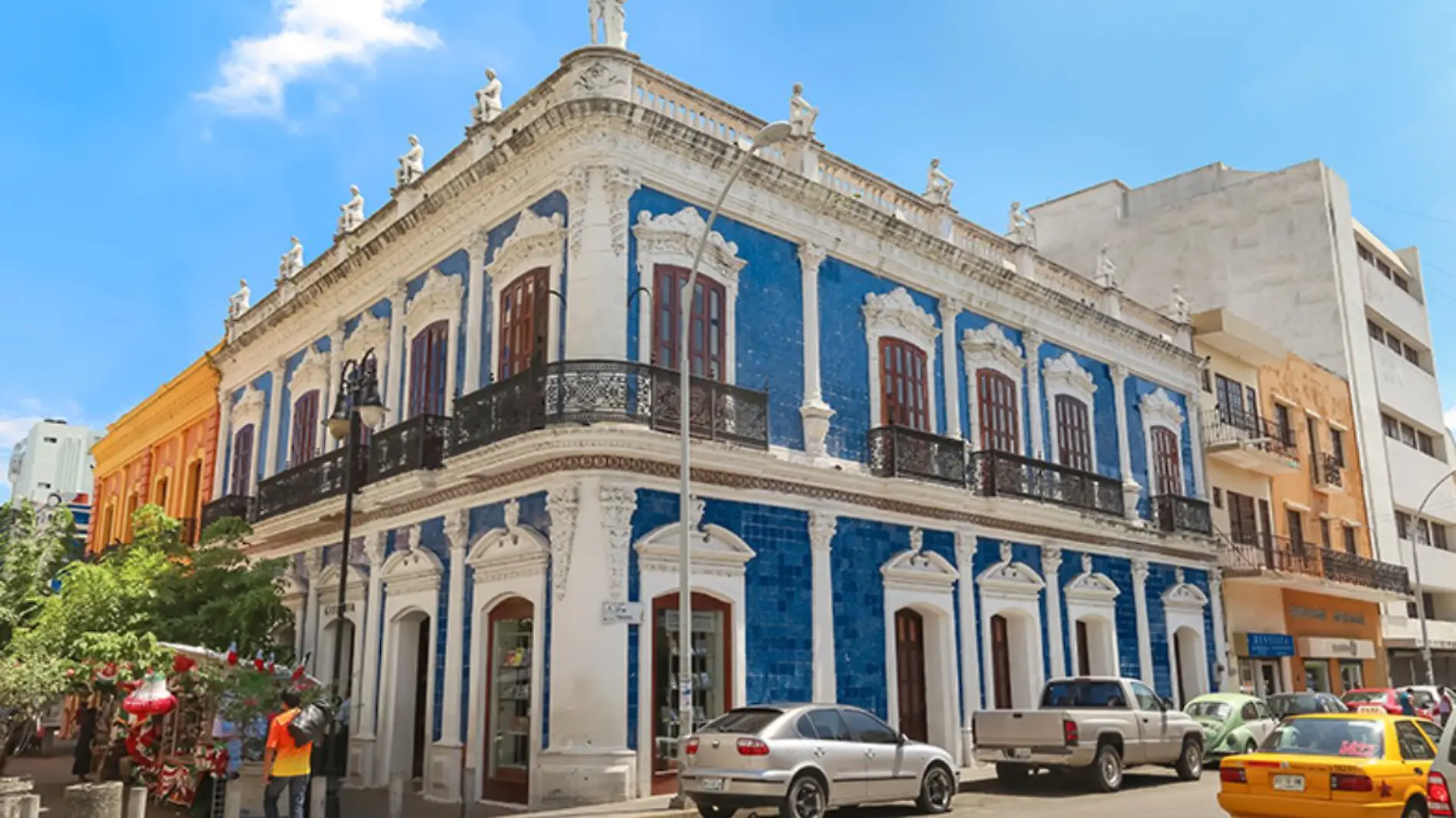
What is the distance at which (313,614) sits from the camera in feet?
66.8

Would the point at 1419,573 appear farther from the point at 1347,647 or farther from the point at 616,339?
the point at 616,339

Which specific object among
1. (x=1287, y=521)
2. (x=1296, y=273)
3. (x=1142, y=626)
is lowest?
(x=1142, y=626)

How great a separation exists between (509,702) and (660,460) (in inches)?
155

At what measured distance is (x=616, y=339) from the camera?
14883 mm

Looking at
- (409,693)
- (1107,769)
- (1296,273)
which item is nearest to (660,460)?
(409,693)

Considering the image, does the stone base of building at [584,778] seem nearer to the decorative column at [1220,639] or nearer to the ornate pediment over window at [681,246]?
the ornate pediment over window at [681,246]

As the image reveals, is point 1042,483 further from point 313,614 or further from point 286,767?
point 286,767

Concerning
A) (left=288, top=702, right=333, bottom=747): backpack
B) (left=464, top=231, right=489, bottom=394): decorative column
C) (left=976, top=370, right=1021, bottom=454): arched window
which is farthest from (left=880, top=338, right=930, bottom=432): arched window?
(left=288, top=702, right=333, bottom=747): backpack

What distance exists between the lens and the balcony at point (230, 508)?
22875 millimetres

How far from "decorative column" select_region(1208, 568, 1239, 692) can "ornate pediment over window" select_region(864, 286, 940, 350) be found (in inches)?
446

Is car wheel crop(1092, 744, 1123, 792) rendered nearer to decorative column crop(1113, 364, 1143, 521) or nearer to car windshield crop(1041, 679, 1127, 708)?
car windshield crop(1041, 679, 1127, 708)

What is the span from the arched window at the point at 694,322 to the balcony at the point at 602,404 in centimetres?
61

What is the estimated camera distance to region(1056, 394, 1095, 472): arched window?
2267 cm

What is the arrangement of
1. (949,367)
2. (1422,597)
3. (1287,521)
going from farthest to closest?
(1422,597) < (1287,521) < (949,367)
